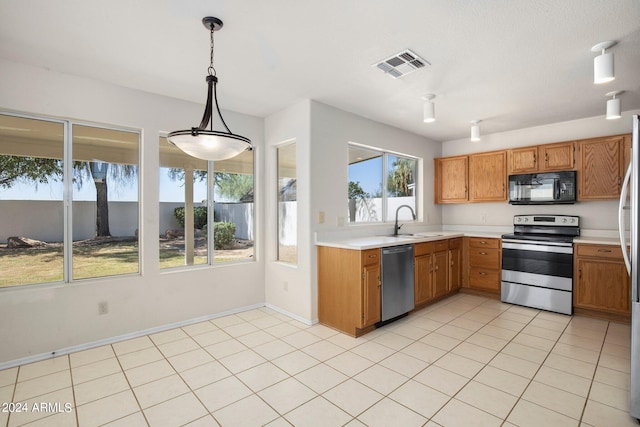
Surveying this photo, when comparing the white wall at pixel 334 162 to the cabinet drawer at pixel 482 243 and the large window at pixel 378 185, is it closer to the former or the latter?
the large window at pixel 378 185

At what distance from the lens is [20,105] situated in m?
2.59

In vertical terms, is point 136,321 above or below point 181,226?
below

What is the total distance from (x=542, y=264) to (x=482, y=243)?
807mm

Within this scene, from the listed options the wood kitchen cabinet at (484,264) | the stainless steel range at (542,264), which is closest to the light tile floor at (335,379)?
the stainless steel range at (542,264)

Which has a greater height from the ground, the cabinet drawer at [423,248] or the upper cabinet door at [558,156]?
the upper cabinet door at [558,156]

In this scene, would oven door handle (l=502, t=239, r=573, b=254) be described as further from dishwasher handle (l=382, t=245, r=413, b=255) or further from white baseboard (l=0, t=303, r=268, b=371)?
white baseboard (l=0, t=303, r=268, b=371)

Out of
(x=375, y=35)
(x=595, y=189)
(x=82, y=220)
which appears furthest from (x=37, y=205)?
(x=595, y=189)

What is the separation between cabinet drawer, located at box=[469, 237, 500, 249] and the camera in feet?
14.6

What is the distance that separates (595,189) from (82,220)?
19.7 feet

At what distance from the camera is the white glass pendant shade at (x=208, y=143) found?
1.81 m

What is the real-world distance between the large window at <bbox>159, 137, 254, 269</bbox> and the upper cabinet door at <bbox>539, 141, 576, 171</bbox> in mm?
4128

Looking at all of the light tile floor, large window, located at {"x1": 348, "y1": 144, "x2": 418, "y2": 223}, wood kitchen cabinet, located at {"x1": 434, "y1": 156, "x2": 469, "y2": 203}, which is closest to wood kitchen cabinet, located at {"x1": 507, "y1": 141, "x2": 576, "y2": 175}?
wood kitchen cabinet, located at {"x1": 434, "y1": 156, "x2": 469, "y2": 203}

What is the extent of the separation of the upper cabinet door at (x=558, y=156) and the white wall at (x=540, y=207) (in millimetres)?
231

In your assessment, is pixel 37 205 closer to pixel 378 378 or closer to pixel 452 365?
pixel 378 378
